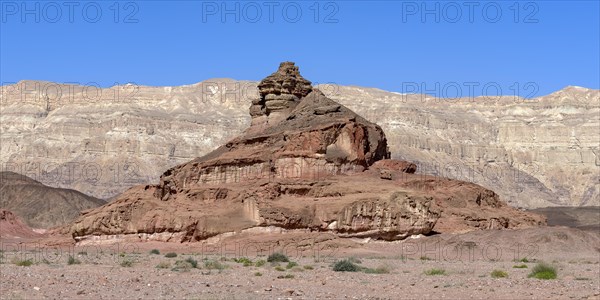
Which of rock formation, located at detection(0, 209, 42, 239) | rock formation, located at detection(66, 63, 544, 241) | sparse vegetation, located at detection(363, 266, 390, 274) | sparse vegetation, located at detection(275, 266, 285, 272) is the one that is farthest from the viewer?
rock formation, located at detection(0, 209, 42, 239)

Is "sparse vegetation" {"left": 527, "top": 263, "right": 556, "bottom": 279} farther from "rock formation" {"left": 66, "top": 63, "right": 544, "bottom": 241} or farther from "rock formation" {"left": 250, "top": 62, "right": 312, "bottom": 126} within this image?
"rock formation" {"left": 250, "top": 62, "right": 312, "bottom": 126}

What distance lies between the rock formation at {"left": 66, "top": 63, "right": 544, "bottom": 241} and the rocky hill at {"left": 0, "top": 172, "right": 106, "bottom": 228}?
157 ft

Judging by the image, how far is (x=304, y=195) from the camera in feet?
186

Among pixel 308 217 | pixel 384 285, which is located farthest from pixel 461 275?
pixel 308 217

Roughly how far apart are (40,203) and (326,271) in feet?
284

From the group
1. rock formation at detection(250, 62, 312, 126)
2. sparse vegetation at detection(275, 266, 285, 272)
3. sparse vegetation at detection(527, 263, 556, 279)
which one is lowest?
sparse vegetation at detection(527, 263, 556, 279)

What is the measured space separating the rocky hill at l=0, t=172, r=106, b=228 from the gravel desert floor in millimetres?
54087

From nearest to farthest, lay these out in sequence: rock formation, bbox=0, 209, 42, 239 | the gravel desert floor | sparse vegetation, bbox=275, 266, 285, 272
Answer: the gravel desert floor, sparse vegetation, bbox=275, 266, 285, 272, rock formation, bbox=0, 209, 42, 239

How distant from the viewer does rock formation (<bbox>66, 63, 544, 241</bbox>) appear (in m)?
54.7

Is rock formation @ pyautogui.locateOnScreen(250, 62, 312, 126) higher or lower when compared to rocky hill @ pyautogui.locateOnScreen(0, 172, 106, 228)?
higher

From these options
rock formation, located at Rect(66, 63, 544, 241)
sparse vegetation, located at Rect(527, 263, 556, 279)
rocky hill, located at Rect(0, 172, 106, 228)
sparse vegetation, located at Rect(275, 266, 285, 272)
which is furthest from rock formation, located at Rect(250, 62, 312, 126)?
rocky hill, located at Rect(0, 172, 106, 228)

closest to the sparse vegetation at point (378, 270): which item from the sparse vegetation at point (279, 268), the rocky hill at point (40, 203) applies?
the sparse vegetation at point (279, 268)

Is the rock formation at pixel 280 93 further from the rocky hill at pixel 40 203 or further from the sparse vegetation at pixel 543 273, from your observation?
the rocky hill at pixel 40 203

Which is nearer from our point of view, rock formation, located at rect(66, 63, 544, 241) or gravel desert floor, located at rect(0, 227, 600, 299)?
gravel desert floor, located at rect(0, 227, 600, 299)
